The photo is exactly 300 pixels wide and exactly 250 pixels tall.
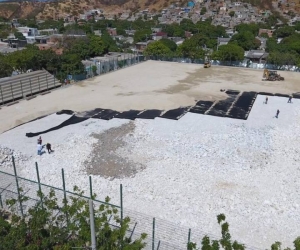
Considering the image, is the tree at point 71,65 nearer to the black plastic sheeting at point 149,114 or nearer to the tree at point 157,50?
the tree at point 157,50

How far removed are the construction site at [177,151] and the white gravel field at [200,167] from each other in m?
0.06

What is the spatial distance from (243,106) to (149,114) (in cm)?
1055

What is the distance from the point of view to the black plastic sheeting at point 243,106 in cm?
3117

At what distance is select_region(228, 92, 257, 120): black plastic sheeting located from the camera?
3117 centimetres

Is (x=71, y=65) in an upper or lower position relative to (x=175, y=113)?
upper

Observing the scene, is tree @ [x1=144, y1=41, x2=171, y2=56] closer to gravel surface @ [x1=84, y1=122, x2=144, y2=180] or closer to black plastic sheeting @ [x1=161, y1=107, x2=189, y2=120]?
black plastic sheeting @ [x1=161, y1=107, x2=189, y2=120]

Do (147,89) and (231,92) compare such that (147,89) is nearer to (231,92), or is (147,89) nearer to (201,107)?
(201,107)

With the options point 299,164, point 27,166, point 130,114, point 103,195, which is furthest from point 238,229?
point 130,114

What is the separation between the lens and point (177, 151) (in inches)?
917

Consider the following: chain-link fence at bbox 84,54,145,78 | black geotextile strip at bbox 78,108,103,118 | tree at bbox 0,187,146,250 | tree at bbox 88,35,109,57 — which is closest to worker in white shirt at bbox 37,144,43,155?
black geotextile strip at bbox 78,108,103,118

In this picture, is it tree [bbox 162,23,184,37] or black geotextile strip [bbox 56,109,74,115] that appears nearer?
black geotextile strip [bbox 56,109,74,115]

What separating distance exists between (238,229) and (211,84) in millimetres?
30632

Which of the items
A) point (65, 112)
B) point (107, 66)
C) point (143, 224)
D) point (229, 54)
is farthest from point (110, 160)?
point (229, 54)

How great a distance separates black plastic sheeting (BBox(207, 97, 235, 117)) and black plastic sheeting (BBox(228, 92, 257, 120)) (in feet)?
2.03
